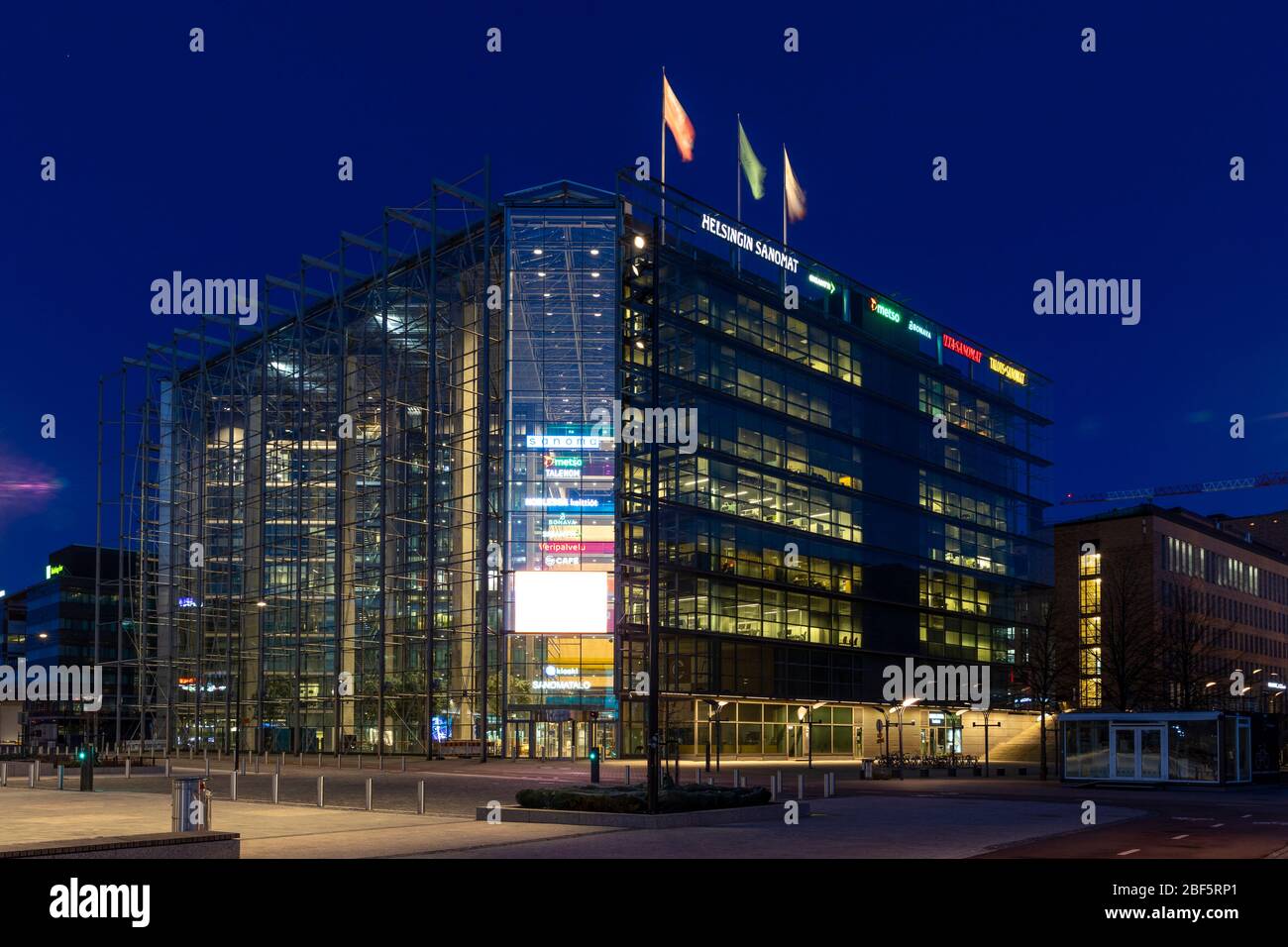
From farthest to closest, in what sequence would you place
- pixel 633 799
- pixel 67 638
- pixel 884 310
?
pixel 67 638 → pixel 884 310 → pixel 633 799

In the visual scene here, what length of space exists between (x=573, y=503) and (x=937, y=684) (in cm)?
3563

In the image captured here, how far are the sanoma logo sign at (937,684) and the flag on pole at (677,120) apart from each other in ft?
124

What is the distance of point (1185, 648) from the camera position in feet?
215

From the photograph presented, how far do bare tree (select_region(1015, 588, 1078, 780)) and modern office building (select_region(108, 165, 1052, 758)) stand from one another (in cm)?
282

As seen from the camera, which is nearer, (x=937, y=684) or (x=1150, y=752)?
(x=1150, y=752)

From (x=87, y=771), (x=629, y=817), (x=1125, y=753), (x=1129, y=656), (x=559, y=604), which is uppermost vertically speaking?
(x=559, y=604)

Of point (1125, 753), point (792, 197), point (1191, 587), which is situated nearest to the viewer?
point (1125, 753)

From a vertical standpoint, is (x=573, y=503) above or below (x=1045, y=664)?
above

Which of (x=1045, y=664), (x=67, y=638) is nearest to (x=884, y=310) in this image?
(x=1045, y=664)

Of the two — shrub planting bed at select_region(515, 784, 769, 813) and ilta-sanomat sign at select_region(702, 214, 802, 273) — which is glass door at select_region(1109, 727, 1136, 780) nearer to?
shrub planting bed at select_region(515, 784, 769, 813)

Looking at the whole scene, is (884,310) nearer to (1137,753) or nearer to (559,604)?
(559,604)

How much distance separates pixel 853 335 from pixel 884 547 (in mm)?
14244

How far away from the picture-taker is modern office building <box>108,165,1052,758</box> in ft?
219
